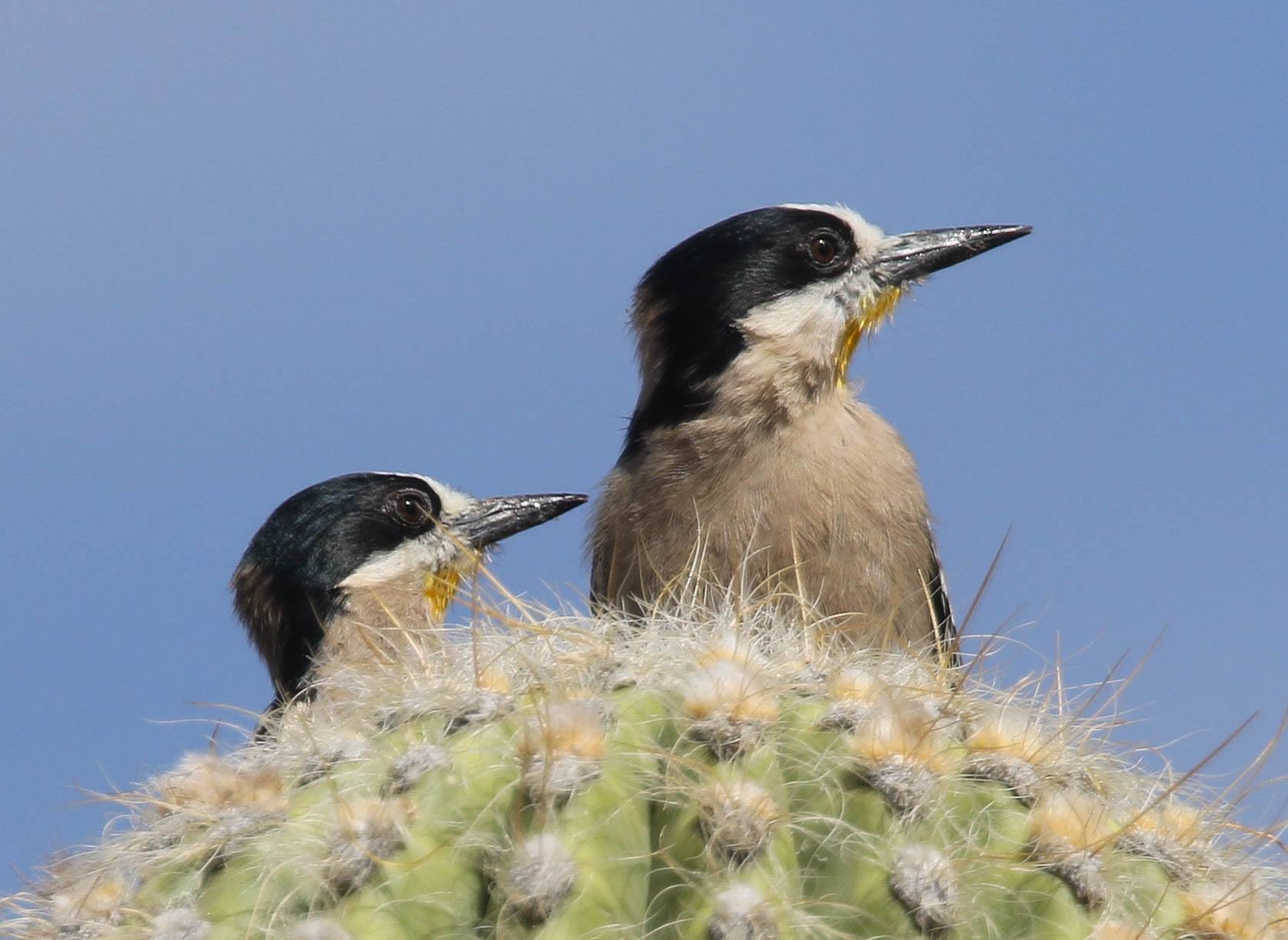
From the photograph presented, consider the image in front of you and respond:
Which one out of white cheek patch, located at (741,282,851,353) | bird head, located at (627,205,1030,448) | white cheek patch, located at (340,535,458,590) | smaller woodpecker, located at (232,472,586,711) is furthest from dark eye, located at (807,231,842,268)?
white cheek patch, located at (340,535,458,590)

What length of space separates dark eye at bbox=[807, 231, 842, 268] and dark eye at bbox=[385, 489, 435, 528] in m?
2.70

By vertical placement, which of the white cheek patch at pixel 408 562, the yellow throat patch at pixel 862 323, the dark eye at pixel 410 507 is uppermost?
the yellow throat patch at pixel 862 323

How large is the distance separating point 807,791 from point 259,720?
1.32 meters

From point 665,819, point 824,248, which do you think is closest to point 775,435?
point 824,248

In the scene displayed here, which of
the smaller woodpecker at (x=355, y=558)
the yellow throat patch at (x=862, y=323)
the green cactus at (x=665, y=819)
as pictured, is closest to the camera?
the green cactus at (x=665, y=819)

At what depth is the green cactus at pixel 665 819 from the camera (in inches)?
115

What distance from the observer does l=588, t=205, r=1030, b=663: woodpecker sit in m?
6.27

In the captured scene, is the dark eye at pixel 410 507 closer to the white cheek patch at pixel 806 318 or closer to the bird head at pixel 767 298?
the bird head at pixel 767 298

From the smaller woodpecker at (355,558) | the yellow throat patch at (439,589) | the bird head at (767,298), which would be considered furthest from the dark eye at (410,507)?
the bird head at (767,298)

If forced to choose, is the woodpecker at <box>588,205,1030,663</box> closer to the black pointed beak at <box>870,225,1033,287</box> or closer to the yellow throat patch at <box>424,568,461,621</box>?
the black pointed beak at <box>870,225,1033,287</box>

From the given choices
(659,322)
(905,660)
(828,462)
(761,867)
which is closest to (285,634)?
(659,322)

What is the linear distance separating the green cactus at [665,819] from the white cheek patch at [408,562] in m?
4.87

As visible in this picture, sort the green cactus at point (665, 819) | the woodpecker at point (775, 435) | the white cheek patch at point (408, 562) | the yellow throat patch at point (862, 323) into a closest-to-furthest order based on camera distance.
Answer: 1. the green cactus at point (665, 819)
2. the woodpecker at point (775, 435)
3. the yellow throat patch at point (862, 323)
4. the white cheek patch at point (408, 562)

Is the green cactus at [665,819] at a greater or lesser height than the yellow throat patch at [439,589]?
greater
